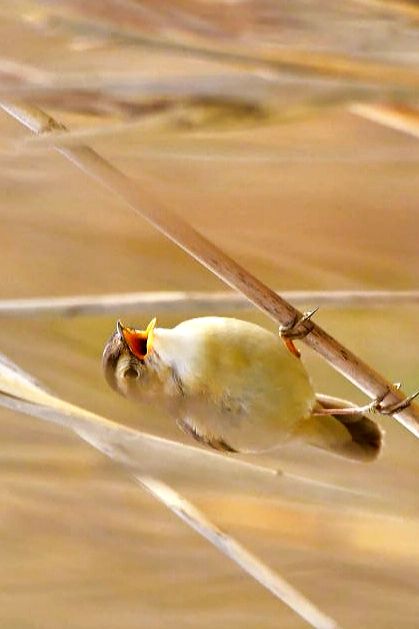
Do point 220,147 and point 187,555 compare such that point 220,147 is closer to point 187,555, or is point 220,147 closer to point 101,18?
point 101,18

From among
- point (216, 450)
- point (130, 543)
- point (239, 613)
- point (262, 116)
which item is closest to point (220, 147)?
point (216, 450)

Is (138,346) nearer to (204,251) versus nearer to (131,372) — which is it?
(131,372)

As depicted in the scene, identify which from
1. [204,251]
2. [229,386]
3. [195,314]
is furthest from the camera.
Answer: [195,314]

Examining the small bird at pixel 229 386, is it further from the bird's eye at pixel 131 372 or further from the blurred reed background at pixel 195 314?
the blurred reed background at pixel 195 314

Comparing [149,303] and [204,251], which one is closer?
[204,251]

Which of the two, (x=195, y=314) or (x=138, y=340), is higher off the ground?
(x=195, y=314)

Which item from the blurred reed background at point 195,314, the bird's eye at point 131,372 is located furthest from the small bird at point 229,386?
the blurred reed background at point 195,314

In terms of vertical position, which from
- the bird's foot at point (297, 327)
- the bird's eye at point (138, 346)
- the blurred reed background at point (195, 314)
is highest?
the blurred reed background at point (195, 314)

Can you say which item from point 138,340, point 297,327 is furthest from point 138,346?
point 297,327
